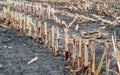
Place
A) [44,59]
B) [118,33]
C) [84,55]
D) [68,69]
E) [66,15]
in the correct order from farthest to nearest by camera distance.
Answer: [66,15] < [118,33] < [44,59] < [68,69] < [84,55]

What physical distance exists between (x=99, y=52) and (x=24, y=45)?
1520 millimetres

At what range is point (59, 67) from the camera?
5.02 m

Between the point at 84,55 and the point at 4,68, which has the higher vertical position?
the point at 84,55

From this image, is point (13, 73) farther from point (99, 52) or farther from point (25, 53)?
point (99, 52)

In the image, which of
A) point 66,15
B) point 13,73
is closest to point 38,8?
point 66,15

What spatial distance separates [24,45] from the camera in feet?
20.7

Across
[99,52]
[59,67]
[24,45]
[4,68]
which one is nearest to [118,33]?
[99,52]

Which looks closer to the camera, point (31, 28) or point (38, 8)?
point (31, 28)

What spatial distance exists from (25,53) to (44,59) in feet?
1.66

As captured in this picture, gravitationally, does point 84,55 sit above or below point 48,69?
above

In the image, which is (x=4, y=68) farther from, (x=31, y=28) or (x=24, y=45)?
(x=31, y=28)

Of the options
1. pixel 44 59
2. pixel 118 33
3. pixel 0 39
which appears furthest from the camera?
pixel 118 33

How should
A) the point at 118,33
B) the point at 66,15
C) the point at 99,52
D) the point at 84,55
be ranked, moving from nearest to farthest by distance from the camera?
the point at 84,55 < the point at 99,52 < the point at 118,33 < the point at 66,15

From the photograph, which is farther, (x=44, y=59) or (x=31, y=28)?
(x=31, y=28)
